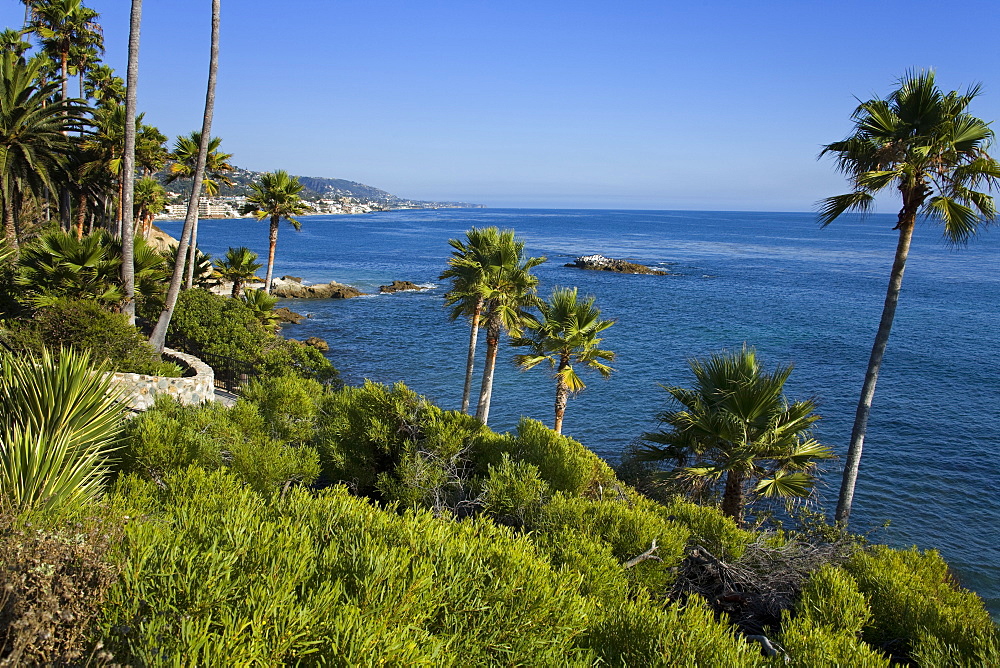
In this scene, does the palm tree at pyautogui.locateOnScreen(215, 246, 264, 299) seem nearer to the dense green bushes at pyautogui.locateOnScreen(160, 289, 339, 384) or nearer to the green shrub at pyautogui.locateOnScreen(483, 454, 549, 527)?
the dense green bushes at pyautogui.locateOnScreen(160, 289, 339, 384)

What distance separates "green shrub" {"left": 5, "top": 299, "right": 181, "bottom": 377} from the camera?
15.2 metres

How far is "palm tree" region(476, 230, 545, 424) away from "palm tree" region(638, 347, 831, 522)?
782 cm

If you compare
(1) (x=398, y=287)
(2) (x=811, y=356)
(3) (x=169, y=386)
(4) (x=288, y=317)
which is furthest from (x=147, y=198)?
(2) (x=811, y=356)

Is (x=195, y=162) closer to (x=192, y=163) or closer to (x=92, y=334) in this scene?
(x=192, y=163)

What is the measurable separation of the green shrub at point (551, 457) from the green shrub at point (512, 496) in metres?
0.71

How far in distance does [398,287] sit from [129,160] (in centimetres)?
4367

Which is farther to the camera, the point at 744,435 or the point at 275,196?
the point at 275,196

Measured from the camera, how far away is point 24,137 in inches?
730

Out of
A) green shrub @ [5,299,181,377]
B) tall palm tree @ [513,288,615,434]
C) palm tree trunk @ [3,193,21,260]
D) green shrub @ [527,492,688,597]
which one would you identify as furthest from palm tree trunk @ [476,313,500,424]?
palm tree trunk @ [3,193,21,260]

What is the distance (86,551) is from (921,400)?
1302 inches

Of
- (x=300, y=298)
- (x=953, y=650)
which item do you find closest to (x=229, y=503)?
(x=953, y=650)

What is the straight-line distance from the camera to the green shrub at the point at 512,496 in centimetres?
827

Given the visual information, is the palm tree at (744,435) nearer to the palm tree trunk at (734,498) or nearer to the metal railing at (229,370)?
the palm tree trunk at (734,498)

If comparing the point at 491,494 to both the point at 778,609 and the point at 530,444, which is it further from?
the point at 778,609
